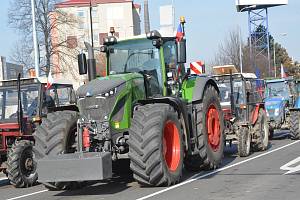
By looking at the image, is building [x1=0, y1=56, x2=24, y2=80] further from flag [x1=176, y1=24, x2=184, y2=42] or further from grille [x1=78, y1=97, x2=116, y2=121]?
grille [x1=78, y1=97, x2=116, y2=121]

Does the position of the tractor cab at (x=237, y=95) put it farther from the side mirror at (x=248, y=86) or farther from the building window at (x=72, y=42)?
the building window at (x=72, y=42)

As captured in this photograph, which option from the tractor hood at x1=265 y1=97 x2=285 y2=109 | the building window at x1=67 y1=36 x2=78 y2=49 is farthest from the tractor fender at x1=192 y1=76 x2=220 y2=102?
the building window at x1=67 y1=36 x2=78 y2=49

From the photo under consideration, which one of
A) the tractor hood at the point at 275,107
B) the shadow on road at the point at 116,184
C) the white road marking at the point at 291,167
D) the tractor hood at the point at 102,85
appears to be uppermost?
the tractor hood at the point at 102,85

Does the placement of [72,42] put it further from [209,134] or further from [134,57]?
[134,57]

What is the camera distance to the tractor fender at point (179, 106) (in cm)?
1042

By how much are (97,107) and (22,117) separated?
302 cm

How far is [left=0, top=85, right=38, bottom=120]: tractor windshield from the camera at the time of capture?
13.0 meters

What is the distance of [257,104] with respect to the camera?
1745cm

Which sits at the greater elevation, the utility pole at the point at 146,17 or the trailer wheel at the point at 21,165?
the utility pole at the point at 146,17

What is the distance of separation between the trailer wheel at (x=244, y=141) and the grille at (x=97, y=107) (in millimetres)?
6134

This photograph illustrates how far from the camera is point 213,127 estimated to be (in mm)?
A: 12812

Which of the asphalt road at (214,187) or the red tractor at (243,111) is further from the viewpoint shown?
the red tractor at (243,111)

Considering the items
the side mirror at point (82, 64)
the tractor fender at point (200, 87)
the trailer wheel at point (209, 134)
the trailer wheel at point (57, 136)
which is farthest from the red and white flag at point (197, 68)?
the trailer wheel at point (57, 136)

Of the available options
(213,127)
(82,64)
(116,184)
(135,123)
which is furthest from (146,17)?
(135,123)
